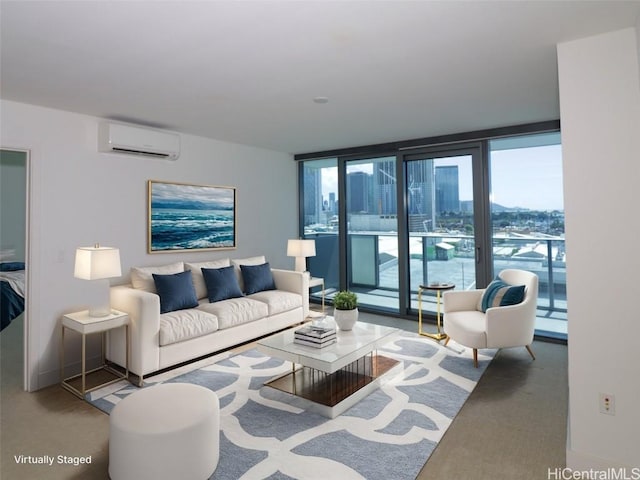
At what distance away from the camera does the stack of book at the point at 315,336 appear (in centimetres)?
317

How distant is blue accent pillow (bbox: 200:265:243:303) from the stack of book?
152 cm

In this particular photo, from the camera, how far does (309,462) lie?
229 centimetres

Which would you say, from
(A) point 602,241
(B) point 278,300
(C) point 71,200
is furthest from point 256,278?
(A) point 602,241

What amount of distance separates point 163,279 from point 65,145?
1.58m

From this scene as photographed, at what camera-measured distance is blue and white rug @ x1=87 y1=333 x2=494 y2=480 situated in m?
2.26

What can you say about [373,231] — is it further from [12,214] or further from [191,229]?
[12,214]

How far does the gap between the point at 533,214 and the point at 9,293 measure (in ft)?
22.0

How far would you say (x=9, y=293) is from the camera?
504cm

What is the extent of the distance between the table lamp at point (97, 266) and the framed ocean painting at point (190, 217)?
3.48 feet

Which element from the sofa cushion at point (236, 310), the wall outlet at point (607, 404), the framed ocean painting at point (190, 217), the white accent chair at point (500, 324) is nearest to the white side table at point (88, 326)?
the sofa cushion at point (236, 310)

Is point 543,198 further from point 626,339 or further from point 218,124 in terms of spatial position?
point 218,124

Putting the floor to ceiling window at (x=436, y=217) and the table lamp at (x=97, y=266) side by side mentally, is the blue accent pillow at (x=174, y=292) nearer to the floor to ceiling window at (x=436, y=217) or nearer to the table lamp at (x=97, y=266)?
the table lamp at (x=97, y=266)

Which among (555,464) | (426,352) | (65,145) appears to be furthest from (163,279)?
(555,464)

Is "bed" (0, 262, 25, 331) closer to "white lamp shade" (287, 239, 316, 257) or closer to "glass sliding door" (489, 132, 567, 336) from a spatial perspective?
"white lamp shade" (287, 239, 316, 257)
